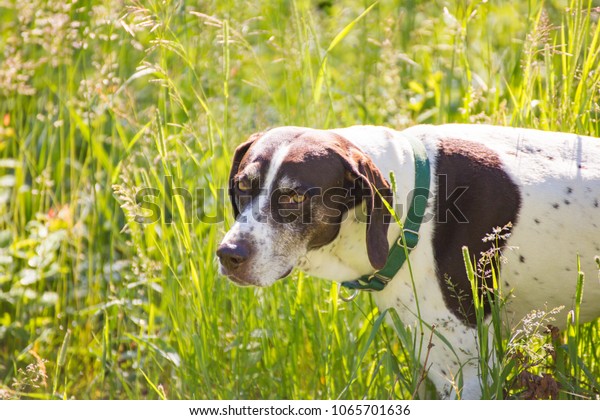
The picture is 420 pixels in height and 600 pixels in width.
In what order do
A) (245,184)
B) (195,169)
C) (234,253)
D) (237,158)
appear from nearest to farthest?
(234,253) < (245,184) < (237,158) < (195,169)

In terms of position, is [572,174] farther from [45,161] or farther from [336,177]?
[45,161]

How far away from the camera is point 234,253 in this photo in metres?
2.55

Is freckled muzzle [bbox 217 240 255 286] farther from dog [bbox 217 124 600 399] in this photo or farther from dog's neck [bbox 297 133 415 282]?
dog's neck [bbox 297 133 415 282]

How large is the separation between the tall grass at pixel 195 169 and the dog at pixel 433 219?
23cm

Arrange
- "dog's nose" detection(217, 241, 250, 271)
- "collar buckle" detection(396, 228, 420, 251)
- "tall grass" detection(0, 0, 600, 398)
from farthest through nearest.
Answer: "tall grass" detection(0, 0, 600, 398), "collar buckle" detection(396, 228, 420, 251), "dog's nose" detection(217, 241, 250, 271)

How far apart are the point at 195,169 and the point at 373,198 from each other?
1.24m

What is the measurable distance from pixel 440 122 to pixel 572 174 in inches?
35.2

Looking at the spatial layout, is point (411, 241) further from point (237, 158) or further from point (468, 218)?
point (237, 158)

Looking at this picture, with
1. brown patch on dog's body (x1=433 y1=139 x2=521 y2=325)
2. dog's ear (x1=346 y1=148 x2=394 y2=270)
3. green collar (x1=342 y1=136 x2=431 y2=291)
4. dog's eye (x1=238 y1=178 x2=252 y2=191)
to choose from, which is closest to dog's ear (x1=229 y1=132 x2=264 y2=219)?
dog's eye (x1=238 y1=178 x2=252 y2=191)

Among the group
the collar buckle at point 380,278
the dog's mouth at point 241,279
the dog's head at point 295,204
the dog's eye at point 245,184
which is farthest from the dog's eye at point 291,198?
the collar buckle at point 380,278

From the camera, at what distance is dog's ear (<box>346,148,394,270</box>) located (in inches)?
102

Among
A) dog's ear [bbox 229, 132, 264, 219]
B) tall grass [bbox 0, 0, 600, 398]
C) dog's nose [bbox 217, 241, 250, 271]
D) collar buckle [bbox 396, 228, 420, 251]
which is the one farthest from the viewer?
tall grass [bbox 0, 0, 600, 398]

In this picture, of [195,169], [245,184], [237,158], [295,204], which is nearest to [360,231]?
[295,204]

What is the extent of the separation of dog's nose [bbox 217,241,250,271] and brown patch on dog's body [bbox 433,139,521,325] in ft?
2.01
